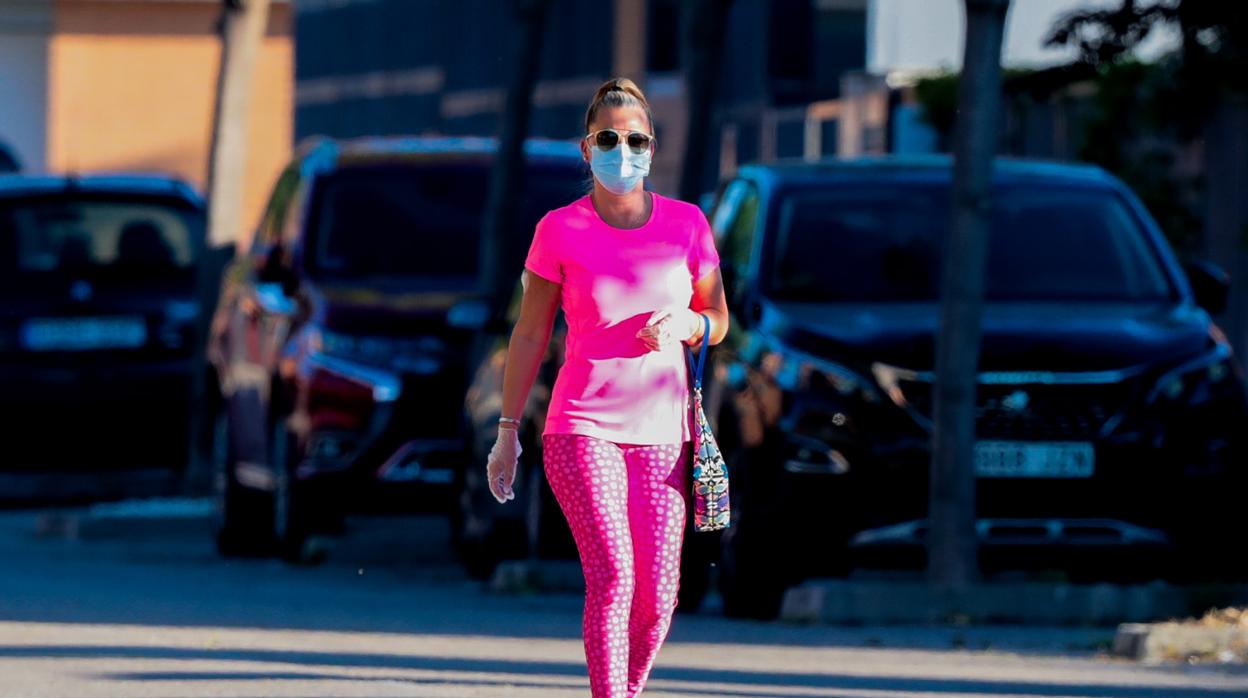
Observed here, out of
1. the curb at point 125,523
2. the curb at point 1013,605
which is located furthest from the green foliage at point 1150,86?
the curb at point 125,523

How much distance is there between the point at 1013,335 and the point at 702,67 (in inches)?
212

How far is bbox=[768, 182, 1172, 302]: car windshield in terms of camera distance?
12.6 metres

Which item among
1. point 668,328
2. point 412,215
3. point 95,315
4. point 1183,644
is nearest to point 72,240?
point 95,315

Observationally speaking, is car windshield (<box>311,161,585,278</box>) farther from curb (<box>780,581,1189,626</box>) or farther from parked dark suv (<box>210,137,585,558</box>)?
curb (<box>780,581,1189,626</box>)

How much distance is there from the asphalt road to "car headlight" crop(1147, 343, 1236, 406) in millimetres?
951

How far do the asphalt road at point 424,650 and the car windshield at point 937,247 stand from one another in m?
1.41

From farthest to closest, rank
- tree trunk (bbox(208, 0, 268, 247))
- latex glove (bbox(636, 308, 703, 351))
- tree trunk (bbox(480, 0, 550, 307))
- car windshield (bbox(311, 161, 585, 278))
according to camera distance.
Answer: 1. tree trunk (bbox(208, 0, 268, 247))
2. tree trunk (bbox(480, 0, 550, 307))
3. car windshield (bbox(311, 161, 585, 278))
4. latex glove (bbox(636, 308, 703, 351))

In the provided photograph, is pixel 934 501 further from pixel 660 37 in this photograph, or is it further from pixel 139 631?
pixel 660 37

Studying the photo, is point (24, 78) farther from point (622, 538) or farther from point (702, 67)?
point (622, 538)

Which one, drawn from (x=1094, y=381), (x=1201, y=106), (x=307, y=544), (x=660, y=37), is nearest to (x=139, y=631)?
(x=1094, y=381)

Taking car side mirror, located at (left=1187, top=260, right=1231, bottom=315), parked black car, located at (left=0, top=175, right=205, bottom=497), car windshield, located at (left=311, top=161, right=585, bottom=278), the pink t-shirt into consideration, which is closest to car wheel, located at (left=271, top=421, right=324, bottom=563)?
A: car windshield, located at (left=311, top=161, right=585, bottom=278)

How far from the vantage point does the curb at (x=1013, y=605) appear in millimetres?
11547

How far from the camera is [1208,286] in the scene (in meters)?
12.8

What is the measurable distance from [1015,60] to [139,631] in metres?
15.2
